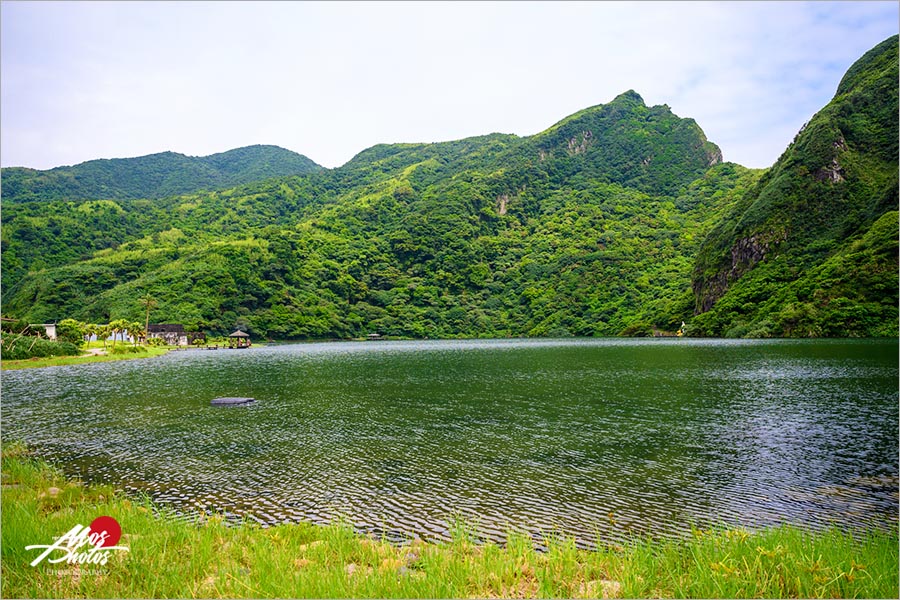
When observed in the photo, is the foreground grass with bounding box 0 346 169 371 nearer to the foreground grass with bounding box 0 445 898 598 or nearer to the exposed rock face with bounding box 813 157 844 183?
the foreground grass with bounding box 0 445 898 598

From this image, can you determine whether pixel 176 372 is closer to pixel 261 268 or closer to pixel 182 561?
pixel 182 561

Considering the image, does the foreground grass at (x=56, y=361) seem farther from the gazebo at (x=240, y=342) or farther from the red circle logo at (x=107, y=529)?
the red circle logo at (x=107, y=529)

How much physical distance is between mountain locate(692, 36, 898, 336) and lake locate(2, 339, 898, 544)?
198 ft

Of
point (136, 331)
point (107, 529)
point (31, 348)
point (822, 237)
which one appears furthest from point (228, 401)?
point (822, 237)

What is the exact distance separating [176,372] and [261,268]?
116444mm

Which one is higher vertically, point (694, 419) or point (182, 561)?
point (182, 561)

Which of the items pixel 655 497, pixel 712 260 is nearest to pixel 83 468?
pixel 655 497

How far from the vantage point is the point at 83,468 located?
18.8 m

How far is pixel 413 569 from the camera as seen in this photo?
9070mm

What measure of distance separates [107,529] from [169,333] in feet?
443

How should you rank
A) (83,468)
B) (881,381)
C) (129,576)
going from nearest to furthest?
(129,576) < (83,468) < (881,381)

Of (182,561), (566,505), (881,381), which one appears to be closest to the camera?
(182,561)

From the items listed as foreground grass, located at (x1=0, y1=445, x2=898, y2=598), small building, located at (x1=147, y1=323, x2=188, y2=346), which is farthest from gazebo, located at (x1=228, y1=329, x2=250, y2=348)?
foreground grass, located at (x1=0, y1=445, x2=898, y2=598)

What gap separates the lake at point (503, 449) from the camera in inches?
559
